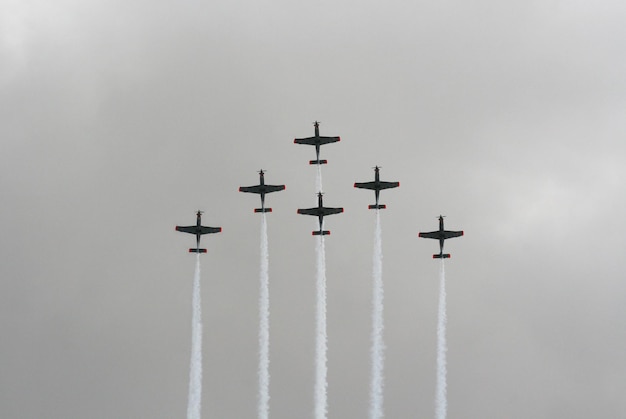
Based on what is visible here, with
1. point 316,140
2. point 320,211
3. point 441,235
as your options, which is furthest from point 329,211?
point 441,235

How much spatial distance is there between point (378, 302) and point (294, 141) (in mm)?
28237

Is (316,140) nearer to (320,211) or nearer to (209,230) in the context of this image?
(320,211)

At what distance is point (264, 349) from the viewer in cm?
18300

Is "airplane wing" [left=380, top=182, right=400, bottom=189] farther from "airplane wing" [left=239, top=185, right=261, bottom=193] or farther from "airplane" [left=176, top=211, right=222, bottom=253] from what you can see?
"airplane" [left=176, top=211, right=222, bottom=253]

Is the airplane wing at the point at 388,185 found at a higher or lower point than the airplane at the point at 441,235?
higher

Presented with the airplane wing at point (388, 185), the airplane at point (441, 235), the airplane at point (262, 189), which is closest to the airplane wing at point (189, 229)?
the airplane at point (262, 189)

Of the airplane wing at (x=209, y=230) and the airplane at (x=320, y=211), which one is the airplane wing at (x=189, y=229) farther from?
the airplane at (x=320, y=211)

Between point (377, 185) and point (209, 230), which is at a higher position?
point (377, 185)

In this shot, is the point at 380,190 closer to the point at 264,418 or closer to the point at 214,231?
the point at 214,231

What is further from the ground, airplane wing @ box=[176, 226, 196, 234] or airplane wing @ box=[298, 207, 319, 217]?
airplane wing @ box=[298, 207, 319, 217]

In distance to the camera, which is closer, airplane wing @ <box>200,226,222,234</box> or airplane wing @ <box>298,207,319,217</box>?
airplane wing @ <box>298,207,319,217</box>

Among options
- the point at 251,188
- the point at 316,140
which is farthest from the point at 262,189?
the point at 316,140

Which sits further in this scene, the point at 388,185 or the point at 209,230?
the point at 209,230

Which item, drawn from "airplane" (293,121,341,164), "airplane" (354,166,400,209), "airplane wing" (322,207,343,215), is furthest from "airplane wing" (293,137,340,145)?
"airplane wing" (322,207,343,215)
